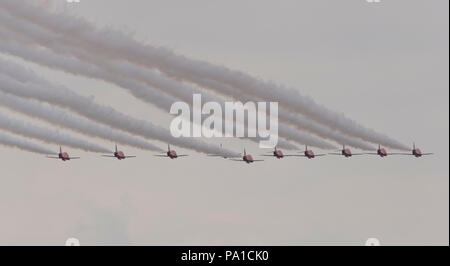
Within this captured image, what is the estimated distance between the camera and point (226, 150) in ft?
575

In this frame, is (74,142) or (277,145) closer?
(74,142)
